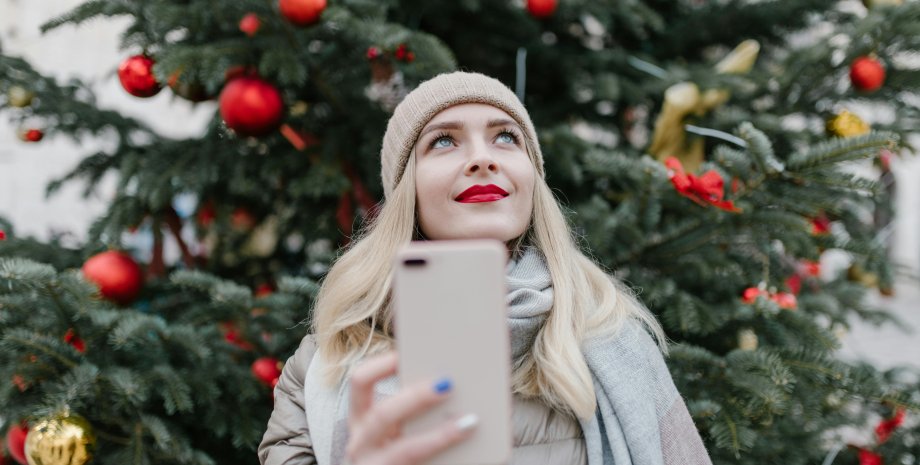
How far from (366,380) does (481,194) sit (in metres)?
0.53

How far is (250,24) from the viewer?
1688 mm

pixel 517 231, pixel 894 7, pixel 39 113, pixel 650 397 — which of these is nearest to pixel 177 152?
pixel 39 113

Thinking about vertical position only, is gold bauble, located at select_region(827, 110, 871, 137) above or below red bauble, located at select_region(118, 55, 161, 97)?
above

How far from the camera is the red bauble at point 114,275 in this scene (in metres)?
1.74

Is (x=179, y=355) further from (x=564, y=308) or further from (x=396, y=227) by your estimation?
(x=564, y=308)

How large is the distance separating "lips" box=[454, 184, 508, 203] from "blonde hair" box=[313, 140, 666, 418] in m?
0.14

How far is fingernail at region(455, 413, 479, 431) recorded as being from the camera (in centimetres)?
78

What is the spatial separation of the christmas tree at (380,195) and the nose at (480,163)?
47 centimetres

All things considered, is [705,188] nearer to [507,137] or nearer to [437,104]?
[507,137]

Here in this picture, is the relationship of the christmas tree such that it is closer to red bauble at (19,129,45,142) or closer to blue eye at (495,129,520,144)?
red bauble at (19,129,45,142)

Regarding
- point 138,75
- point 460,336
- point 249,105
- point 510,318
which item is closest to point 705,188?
point 510,318

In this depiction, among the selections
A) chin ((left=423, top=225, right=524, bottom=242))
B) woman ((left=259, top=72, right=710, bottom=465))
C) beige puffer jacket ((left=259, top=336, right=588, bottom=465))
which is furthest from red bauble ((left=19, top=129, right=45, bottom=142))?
chin ((left=423, top=225, right=524, bottom=242))

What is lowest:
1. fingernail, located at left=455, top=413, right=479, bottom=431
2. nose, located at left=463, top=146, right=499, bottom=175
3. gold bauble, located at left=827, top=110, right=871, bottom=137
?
fingernail, located at left=455, top=413, right=479, bottom=431

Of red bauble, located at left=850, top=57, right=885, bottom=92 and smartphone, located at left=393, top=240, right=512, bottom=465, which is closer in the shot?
smartphone, located at left=393, top=240, right=512, bottom=465
